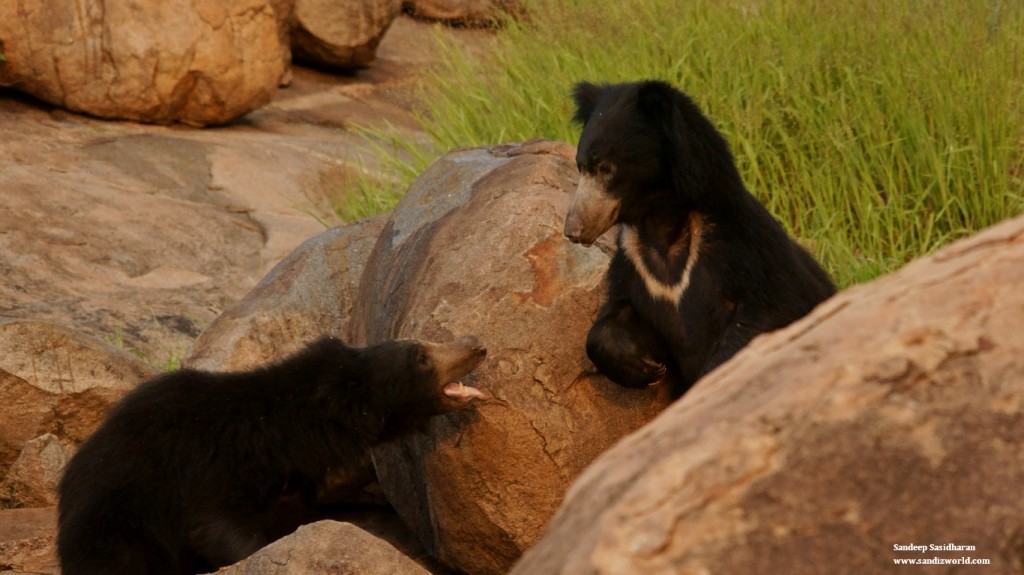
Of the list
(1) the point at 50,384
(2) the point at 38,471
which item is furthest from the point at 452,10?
(2) the point at 38,471

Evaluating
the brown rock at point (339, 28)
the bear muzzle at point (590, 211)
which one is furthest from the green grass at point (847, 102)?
the brown rock at point (339, 28)

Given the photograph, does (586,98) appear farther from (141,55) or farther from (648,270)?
(141,55)

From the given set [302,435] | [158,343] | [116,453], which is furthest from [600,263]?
[158,343]

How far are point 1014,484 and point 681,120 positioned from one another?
209 centimetres

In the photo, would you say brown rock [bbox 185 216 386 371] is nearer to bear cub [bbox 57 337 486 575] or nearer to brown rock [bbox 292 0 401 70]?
bear cub [bbox 57 337 486 575]

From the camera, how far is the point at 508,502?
4.36 metres

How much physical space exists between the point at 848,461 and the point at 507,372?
2.55 meters

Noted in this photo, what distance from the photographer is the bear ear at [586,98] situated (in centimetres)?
424

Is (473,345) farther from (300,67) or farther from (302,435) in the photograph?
(300,67)

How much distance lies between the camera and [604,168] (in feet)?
13.0

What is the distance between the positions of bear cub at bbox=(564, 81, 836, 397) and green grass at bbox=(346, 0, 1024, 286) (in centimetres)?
204

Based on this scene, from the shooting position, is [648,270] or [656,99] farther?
[648,270]

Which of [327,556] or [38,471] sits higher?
[327,556]

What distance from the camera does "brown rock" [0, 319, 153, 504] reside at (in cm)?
545
